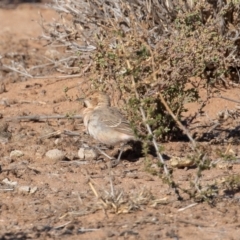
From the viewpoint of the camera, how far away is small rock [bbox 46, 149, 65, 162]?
7.98 m

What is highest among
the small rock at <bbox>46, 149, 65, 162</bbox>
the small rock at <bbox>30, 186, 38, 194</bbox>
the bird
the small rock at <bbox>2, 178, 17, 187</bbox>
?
the bird

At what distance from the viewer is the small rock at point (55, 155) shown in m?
7.98

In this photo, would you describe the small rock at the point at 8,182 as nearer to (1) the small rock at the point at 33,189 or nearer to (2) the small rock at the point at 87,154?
(1) the small rock at the point at 33,189

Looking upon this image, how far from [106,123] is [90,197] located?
152cm

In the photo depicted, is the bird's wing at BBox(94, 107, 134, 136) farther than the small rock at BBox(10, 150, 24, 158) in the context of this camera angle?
No

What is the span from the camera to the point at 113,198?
6328 millimetres

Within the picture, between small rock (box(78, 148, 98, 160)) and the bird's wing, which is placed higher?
the bird's wing

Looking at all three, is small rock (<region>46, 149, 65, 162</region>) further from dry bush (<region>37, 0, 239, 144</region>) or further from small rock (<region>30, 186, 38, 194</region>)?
small rock (<region>30, 186, 38, 194</region>)

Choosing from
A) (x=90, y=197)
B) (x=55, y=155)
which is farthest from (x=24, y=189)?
(x=55, y=155)

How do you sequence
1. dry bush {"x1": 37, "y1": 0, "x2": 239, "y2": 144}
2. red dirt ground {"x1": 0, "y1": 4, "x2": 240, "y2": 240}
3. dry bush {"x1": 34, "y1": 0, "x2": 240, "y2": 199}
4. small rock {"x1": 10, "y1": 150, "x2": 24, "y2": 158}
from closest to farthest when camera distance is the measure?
red dirt ground {"x1": 0, "y1": 4, "x2": 240, "y2": 240}, dry bush {"x1": 34, "y1": 0, "x2": 240, "y2": 199}, dry bush {"x1": 37, "y1": 0, "x2": 239, "y2": 144}, small rock {"x1": 10, "y1": 150, "x2": 24, "y2": 158}

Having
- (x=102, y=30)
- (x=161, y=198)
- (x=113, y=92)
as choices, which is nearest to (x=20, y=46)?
(x=102, y=30)

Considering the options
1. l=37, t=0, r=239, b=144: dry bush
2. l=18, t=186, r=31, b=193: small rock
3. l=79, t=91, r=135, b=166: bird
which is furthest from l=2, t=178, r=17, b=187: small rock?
l=37, t=0, r=239, b=144: dry bush

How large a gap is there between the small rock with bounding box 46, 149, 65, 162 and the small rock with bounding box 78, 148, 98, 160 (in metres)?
0.18

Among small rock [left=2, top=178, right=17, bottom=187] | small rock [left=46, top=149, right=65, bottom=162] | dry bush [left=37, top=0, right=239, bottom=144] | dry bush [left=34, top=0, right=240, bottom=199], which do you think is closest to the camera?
dry bush [left=34, top=0, right=240, bottom=199]
